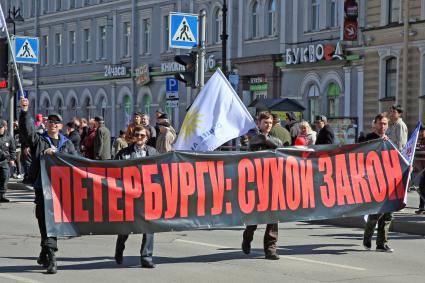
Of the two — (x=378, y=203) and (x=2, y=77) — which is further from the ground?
(x=2, y=77)

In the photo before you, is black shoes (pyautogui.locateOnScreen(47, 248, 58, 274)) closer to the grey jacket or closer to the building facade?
the grey jacket

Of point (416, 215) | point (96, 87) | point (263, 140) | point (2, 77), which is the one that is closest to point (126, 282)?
point (263, 140)

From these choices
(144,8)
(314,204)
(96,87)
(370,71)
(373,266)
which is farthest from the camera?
(96,87)

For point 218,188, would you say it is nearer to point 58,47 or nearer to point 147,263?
point 147,263

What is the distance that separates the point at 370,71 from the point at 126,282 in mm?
26024

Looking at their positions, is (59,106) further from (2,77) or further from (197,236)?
(197,236)

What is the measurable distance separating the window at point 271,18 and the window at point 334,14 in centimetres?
353

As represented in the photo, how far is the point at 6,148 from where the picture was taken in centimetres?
2091

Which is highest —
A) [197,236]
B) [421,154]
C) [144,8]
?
[144,8]

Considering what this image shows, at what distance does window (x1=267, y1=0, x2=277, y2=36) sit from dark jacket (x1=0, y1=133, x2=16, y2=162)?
67.5 ft

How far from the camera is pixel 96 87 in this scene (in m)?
53.9

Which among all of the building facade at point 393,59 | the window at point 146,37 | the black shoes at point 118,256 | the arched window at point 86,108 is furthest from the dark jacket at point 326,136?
the arched window at point 86,108

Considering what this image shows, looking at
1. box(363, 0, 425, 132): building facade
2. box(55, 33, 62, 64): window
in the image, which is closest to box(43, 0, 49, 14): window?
box(55, 33, 62, 64): window

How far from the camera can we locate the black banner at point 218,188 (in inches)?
432
